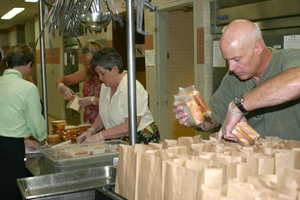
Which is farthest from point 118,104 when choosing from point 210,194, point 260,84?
point 210,194

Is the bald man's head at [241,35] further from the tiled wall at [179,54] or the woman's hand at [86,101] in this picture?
the tiled wall at [179,54]

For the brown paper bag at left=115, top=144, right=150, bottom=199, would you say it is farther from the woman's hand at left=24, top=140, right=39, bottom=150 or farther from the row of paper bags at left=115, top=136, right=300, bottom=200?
the woman's hand at left=24, top=140, right=39, bottom=150

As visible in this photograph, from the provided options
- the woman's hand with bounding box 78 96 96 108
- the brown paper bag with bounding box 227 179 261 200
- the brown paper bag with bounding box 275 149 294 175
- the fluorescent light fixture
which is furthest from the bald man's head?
the fluorescent light fixture

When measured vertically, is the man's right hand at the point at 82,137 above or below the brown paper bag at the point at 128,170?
below

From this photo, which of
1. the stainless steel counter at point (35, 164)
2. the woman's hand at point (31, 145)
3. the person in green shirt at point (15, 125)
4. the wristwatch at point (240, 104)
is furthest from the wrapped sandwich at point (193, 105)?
the woman's hand at point (31, 145)

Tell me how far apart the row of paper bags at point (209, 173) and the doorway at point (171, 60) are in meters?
4.22

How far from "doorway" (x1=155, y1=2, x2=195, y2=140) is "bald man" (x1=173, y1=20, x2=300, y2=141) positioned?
10.9 ft

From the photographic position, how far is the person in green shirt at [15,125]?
7.80 feet

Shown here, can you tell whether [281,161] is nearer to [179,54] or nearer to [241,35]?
[241,35]

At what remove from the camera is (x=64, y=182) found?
1.55m

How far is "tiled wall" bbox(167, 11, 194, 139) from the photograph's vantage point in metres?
5.76

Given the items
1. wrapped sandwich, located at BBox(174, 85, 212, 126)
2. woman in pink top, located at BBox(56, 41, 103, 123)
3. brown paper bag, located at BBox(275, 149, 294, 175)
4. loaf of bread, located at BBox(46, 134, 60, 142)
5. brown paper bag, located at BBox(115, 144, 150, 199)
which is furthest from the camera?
woman in pink top, located at BBox(56, 41, 103, 123)

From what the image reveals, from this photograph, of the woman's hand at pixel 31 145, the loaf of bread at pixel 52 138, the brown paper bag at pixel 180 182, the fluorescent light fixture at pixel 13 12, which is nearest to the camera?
the brown paper bag at pixel 180 182

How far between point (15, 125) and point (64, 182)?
1.15 m
